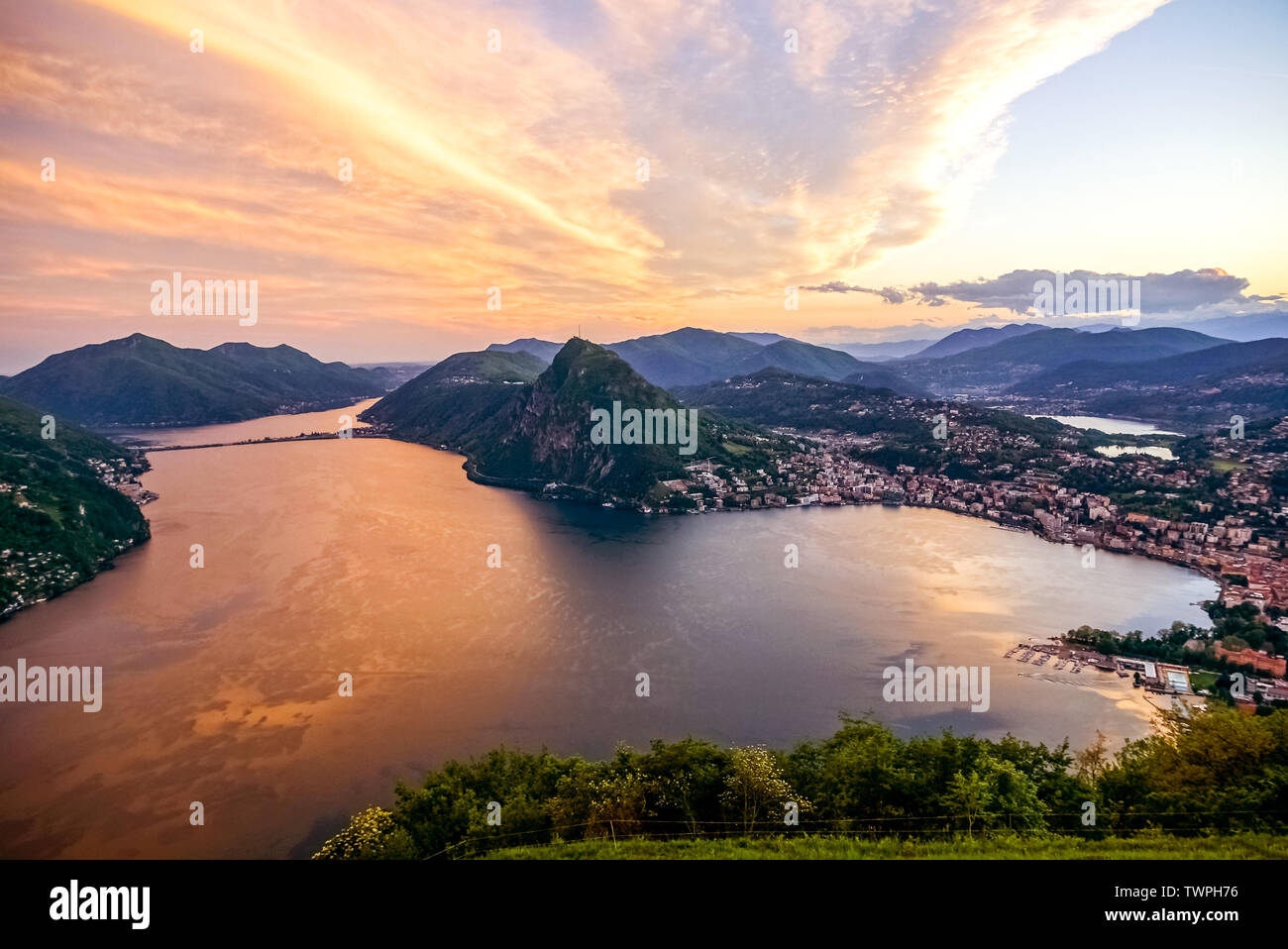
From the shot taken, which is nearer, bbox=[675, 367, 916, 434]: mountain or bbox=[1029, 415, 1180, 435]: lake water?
bbox=[1029, 415, 1180, 435]: lake water

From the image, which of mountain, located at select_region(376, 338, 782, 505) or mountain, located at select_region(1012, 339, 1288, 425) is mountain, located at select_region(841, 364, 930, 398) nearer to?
mountain, located at select_region(1012, 339, 1288, 425)

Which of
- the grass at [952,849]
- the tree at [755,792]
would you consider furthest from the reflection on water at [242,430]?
the grass at [952,849]

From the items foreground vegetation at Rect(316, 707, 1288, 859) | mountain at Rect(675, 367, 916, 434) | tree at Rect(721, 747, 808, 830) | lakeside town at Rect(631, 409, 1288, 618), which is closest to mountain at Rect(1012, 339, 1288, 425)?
lakeside town at Rect(631, 409, 1288, 618)

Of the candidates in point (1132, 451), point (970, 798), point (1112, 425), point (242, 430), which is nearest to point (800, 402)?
point (1112, 425)

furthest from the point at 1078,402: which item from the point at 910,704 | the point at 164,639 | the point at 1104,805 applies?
the point at 164,639

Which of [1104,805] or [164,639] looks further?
[164,639]

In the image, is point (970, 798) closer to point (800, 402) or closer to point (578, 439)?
point (578, 439)
